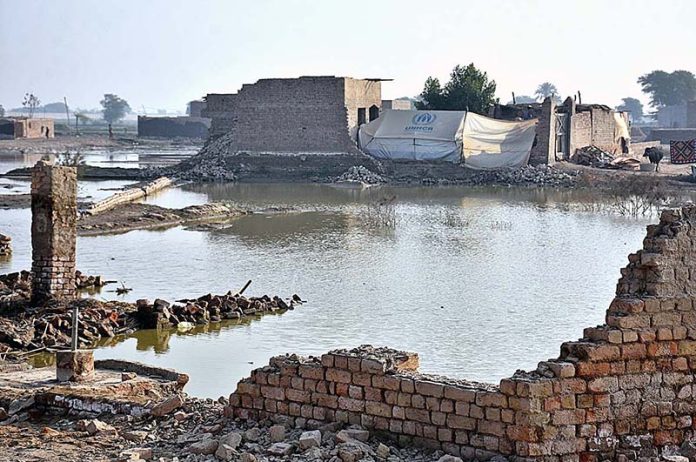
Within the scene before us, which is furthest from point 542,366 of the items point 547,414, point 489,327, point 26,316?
point 26,316

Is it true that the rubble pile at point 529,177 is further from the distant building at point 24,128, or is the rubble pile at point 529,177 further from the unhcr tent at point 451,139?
the distant building at point 24,128

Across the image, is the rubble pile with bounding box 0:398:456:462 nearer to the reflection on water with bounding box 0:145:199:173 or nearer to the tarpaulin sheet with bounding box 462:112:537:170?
the tarpaulin sheet with bounding box 462:112:537:170

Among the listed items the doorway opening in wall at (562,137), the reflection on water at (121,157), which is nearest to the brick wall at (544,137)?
the doorway opening in wall at (562,137)

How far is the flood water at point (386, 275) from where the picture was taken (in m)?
12.9

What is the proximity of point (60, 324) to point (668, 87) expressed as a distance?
10249cm

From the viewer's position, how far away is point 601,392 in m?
6.70

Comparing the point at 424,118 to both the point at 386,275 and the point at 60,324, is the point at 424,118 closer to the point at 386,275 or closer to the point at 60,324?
the point at 386,275

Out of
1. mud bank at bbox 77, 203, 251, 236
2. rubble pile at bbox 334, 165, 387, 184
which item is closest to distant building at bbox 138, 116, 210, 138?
rubble pile at bbox 334, 165, 387, 184

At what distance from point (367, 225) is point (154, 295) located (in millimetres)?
10205

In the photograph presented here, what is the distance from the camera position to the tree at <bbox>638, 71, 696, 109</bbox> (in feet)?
357

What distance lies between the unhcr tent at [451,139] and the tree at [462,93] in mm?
3886

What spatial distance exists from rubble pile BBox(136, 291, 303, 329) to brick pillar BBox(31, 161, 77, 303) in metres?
1.01

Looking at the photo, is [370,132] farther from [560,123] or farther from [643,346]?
[643,346]

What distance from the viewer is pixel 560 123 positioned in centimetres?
4194
